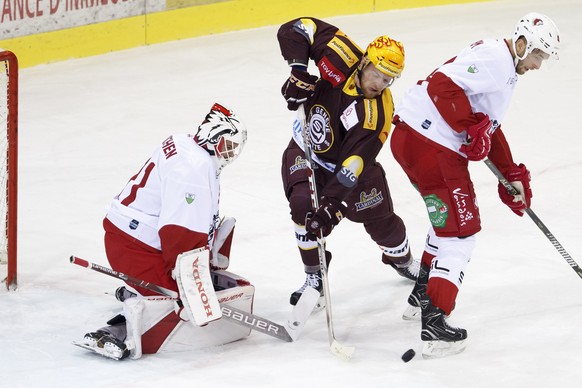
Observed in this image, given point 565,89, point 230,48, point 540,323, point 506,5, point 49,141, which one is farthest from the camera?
point 506,5

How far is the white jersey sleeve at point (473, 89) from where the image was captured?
3.83 m

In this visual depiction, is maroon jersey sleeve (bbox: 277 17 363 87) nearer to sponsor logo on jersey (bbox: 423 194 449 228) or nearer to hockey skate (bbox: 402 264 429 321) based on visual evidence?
sponsor logo on jersey (bbox: 423 194 449 228)

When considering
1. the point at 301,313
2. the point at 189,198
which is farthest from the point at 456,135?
the point at 189,198

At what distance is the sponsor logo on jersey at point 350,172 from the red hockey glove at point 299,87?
0.34 meters

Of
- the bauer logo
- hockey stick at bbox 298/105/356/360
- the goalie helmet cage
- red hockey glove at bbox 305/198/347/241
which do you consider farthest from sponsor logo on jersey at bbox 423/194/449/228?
the goalie helmet cage

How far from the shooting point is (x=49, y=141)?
248 inches

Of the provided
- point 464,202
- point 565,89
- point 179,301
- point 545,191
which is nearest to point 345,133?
point 464,202

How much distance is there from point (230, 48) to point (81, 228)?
289cm

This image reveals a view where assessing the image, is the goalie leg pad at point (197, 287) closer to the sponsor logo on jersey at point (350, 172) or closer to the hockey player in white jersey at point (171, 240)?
the hockey player in white jersey at point (171, 240)

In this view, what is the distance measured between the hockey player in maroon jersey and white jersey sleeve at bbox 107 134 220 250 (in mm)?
444

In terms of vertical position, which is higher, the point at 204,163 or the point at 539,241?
the point at 204,163

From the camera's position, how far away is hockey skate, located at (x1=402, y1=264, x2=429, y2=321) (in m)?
4.28

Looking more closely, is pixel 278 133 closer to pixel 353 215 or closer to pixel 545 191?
pixel 545 191

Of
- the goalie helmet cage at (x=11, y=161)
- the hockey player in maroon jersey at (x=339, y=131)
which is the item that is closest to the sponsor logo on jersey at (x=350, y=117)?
the hockey player in maroon jersey at (x=339, y=131)
